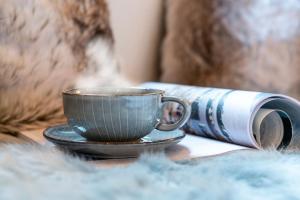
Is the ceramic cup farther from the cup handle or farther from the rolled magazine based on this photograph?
the rolled magazine

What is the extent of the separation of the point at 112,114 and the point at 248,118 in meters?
0.20

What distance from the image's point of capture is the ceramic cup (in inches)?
23.0

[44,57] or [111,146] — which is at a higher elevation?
[44,57]

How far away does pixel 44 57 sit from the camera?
845 millimetres

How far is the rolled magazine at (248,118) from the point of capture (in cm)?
67

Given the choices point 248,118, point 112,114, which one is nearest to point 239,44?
point 248,118

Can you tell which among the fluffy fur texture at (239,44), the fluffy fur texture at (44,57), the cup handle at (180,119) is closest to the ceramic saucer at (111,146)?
the cup handle at (180,119)

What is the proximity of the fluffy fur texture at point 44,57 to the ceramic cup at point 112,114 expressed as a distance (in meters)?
0.23

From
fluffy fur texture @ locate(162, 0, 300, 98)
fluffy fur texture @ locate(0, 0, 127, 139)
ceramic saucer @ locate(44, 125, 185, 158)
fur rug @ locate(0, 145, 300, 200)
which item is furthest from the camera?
fluffy fur texture @ locate(162, 0, 300, 98)

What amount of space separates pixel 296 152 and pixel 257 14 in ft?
1.84

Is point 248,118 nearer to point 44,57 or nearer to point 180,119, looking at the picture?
point 180,119

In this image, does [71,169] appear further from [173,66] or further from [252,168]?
[173,66]

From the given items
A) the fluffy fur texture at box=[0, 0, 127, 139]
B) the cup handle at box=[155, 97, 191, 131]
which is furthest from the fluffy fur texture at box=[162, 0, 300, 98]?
the cup handle at box=[155, 97, 191, 131]

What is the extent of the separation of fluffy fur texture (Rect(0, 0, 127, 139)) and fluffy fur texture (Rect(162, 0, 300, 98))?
10.8 inches
